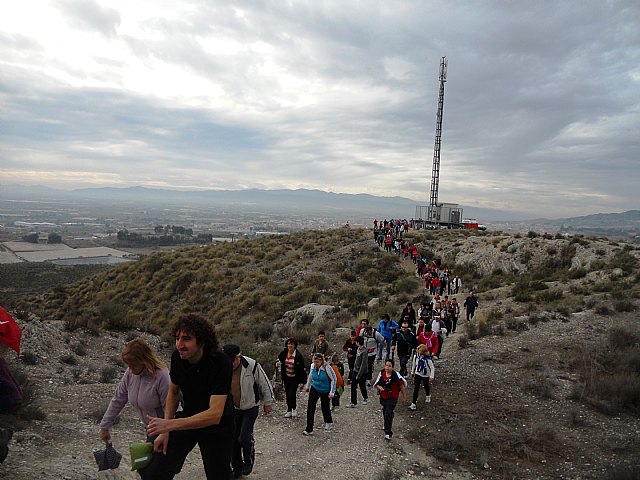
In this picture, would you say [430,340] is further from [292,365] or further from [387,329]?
[292,365]

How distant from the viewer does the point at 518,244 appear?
26172 mm

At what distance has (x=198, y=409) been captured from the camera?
10.5 ft

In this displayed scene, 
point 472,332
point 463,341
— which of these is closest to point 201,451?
point 463,341

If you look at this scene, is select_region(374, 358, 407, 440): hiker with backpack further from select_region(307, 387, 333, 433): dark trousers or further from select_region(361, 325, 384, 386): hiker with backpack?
select_region(361, 325, 384, 386): hiker with backpack

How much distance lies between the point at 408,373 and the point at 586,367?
423 centimetres

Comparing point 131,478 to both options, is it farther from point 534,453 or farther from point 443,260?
point 443,260

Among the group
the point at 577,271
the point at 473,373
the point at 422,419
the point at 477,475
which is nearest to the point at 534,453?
the point at 477,475

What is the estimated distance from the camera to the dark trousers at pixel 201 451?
318 cm

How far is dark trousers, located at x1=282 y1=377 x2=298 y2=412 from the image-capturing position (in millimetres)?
7582

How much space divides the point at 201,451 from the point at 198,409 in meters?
0.34

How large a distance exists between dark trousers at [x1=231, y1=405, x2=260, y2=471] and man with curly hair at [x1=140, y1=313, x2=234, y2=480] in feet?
6.91

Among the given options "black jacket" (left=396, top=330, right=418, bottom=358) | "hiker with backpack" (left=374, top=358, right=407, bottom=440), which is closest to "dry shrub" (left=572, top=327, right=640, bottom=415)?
"black jacket" (left=396, top=330, right=418, bottom=358)

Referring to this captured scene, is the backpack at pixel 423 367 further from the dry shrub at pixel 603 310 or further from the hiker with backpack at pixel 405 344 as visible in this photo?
the dry shrub at pixel 603 310

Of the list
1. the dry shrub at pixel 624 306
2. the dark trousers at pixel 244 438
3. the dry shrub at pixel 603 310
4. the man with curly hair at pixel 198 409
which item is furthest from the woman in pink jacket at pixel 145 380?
the dry shrub at pixel 624 306
